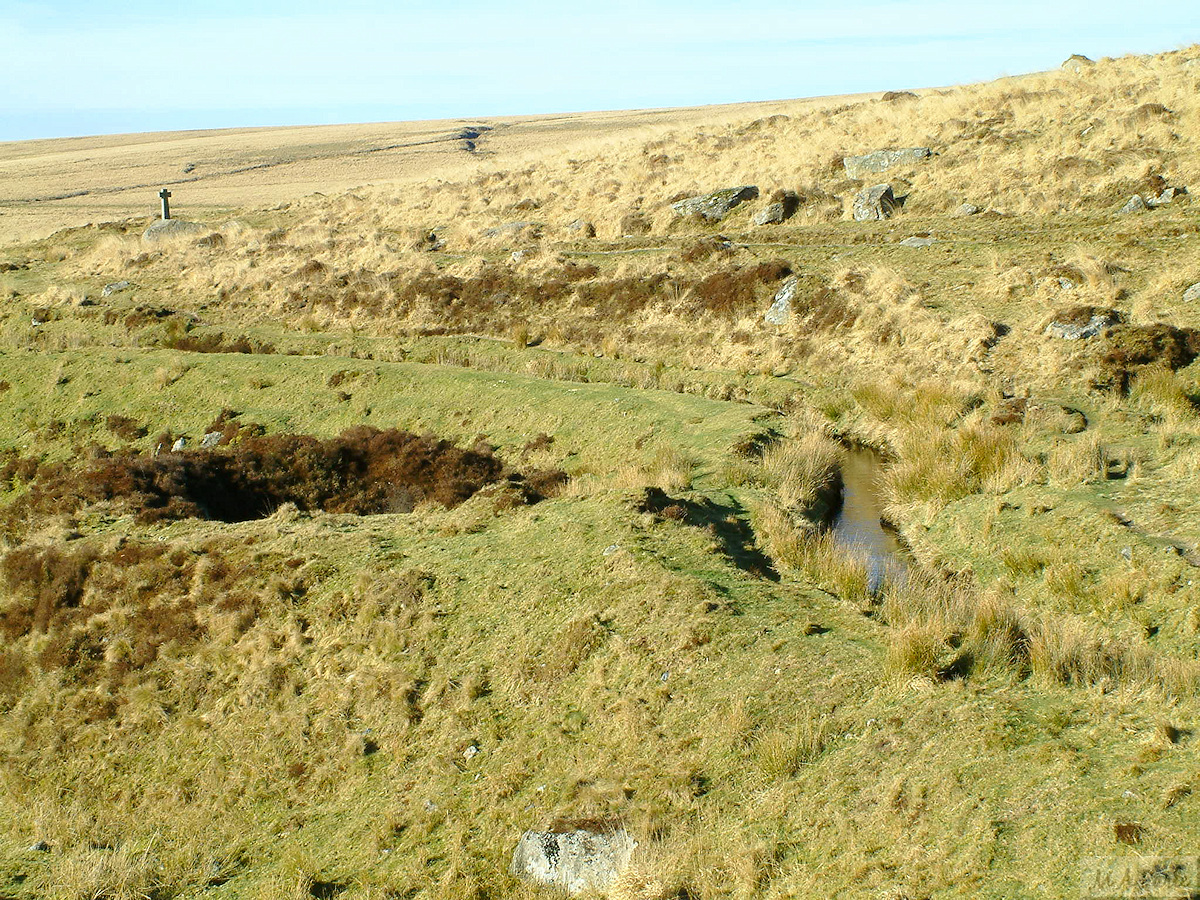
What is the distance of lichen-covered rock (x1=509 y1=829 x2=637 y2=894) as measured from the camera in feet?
31.8

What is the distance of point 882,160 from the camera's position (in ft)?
145

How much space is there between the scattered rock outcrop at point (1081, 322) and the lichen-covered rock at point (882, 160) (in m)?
19.3

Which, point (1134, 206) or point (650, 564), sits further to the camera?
point (1134, 206)

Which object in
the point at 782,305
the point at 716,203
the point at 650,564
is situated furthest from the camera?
the point at 716,203

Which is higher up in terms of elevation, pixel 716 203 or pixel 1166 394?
pixel 716 203

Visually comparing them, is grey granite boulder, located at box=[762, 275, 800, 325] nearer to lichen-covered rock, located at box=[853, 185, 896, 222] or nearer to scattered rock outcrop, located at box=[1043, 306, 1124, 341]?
scattered rock outcrop, located at box=[1043, 306, 1124, 341]

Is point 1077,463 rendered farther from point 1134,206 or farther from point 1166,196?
point 1166,196

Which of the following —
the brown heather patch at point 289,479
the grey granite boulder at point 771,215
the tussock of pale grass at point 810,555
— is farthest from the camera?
the grey granite boulder at point 771,215

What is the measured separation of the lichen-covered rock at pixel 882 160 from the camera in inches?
1711

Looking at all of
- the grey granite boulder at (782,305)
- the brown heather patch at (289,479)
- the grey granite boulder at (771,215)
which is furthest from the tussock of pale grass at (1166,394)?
the grey granite boulder at (771,215)

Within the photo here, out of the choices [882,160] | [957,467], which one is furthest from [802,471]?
[882,160]

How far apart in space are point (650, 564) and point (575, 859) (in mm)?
5352

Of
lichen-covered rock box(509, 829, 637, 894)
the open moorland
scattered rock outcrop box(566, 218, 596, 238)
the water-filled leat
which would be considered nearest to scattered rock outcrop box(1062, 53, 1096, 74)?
the open moorland

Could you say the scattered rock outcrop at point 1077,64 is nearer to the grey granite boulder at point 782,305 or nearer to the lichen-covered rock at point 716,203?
the lichen-covered rock at point 716,203
